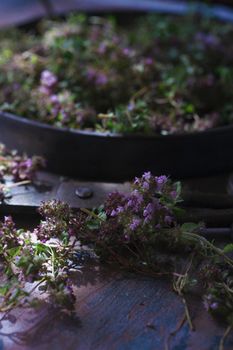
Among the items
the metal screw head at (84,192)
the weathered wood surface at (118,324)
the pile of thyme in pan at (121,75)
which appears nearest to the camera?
the weathered wood surface at (118,324)

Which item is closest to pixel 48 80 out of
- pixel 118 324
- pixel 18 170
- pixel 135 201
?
pixel 18 170

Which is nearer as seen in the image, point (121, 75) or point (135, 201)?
point (135, 201)

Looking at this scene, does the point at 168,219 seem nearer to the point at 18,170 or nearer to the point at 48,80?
the point at 18,170

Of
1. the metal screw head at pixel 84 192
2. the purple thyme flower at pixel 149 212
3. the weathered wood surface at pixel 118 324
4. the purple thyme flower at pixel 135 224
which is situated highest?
the purple thyme flower at pixel 149 212

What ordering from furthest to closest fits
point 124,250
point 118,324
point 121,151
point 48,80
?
point 48,80 → point 121,151 → point 124,250 → point 118,324

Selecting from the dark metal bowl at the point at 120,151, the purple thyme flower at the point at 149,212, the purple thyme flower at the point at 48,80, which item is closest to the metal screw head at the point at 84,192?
the dark metal bowl at the point at 120,151

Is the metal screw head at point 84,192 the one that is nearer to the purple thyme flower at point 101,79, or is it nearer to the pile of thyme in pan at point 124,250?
the pile of thyme in pan at point 124,250

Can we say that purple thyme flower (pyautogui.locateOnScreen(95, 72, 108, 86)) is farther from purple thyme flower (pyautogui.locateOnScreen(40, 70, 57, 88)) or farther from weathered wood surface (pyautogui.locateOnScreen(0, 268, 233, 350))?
weathered wood surface (pyautogui.locateOnScreen(0, 268, 233, 350))
